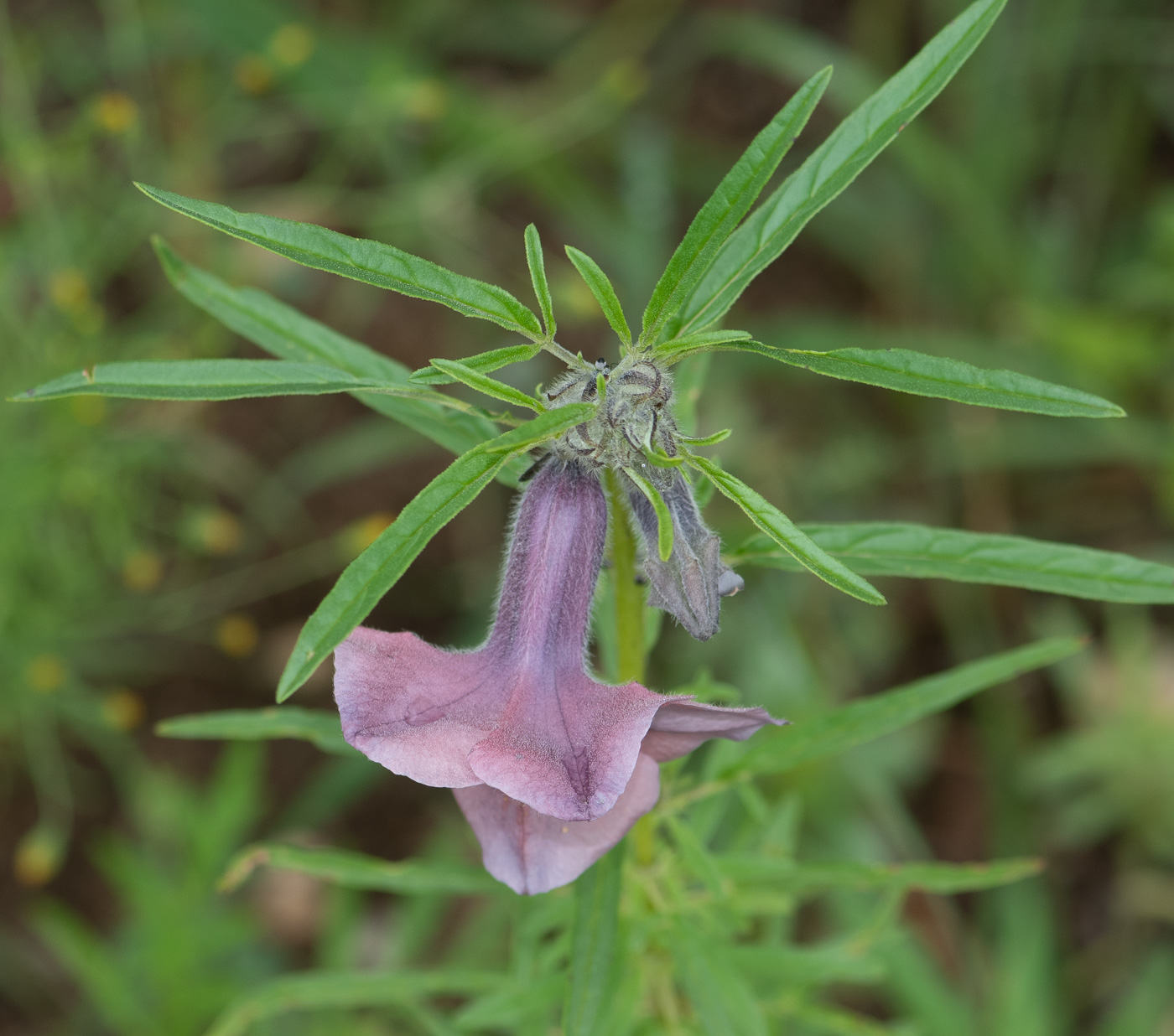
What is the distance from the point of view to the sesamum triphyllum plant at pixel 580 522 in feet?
3.23

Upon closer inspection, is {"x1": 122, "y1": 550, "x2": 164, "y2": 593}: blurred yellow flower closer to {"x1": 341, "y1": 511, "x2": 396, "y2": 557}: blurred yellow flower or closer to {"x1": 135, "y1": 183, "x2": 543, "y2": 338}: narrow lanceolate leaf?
{"x1": 341, "y1": 511, "x2": 396, "y2": 557}: blurred yellow flower

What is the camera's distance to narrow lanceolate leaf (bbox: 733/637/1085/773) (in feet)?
4.69

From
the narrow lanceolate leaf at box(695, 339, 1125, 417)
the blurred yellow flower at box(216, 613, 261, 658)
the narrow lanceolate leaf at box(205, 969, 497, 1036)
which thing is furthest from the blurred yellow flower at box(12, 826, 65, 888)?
the narrow lanceolate leaf at box(695, 339, 1125, 417)

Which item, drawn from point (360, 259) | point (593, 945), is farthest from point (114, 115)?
point (593, 945)

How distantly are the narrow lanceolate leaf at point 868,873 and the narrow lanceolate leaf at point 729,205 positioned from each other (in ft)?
2.69

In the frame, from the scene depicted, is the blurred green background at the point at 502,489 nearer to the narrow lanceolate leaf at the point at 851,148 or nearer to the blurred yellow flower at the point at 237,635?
the blurred yellow flower at the point at 237,635

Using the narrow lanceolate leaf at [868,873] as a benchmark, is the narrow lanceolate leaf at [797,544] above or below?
above

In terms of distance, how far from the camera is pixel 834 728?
1.46m

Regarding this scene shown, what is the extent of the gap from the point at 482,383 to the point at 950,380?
0.44m

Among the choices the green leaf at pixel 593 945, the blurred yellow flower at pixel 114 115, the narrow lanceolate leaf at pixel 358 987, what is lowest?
the narrow lanceolate leaf at pixel 358 987

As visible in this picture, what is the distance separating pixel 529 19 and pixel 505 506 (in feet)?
5.37

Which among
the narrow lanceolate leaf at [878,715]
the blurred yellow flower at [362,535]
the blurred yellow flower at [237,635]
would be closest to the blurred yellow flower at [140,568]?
the blurred yellow flower at [237,635]

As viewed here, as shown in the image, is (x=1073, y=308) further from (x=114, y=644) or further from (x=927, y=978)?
(x=114, y=644)

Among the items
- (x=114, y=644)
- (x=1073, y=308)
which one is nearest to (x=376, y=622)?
(x=114, y=644)
